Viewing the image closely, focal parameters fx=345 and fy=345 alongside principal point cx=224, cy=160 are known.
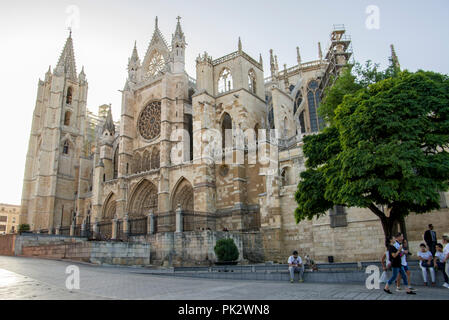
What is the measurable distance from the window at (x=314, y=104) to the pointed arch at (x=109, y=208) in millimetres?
19303

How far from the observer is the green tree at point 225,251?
16.2 meters

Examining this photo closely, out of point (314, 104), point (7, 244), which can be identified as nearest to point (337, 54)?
point (314, 104)

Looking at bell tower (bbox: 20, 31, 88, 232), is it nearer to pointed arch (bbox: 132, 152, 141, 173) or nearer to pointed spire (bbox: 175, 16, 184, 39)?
pointed arch (bbox: 132, 152, 141, 173)

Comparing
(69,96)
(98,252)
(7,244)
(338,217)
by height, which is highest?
(69,96)

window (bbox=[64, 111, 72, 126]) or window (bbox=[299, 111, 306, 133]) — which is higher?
window (bbox=[64, 111, 72, 126])

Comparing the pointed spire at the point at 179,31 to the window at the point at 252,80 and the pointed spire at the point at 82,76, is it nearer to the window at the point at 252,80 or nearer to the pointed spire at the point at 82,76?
the window at the point at 252,80

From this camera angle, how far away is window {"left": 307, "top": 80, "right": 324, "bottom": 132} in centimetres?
3097

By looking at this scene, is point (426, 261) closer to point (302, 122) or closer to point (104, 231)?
point (104, 231)

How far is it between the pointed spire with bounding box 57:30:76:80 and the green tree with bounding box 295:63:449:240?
3850 centimetres

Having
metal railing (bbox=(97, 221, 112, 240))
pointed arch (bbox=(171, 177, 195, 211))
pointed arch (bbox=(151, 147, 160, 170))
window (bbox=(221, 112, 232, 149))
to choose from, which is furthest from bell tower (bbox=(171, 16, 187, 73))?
metal railing (bbox=(97, 221, 112, 240))

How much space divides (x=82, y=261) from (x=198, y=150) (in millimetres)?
12558

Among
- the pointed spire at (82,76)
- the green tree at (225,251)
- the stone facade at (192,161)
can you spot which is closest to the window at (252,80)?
the stone facade at (192,161)

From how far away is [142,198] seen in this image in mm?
29938

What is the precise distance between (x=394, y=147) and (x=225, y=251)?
924 cm
